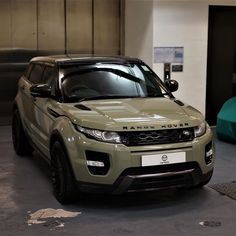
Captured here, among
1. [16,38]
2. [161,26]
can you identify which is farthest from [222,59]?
[16,38]

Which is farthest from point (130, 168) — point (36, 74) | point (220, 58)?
point (220, 58)

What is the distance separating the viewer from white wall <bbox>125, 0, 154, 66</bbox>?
361 inches

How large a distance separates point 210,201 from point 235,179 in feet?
3.15

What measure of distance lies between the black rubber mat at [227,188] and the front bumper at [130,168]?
2.58 ft

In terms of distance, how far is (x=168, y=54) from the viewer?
30.1 feet

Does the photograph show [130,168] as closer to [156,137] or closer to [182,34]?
[156,137]

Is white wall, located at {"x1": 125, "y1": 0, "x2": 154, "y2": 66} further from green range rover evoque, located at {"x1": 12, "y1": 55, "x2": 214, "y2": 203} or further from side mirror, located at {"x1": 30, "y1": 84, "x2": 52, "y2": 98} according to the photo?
side mirror, located at {"x1": 30, "y1": 84, "x2": 52, "y2": 98}

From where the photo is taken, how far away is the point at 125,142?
4.53 meters

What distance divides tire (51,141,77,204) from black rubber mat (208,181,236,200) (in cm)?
172

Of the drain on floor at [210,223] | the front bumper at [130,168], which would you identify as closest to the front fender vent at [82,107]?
the front bumper at [130,168]

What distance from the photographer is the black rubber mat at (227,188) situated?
538cm

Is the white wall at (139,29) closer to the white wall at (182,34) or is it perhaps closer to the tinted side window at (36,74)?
the white wall at (182,34)

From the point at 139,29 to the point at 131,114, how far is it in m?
5.10

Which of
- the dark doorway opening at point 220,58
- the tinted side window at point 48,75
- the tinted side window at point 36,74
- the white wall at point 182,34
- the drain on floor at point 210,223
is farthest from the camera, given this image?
the dark doorway opening at point 220,58
